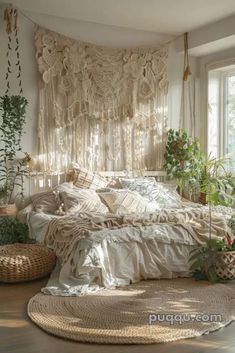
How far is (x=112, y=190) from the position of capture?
490 centimetres

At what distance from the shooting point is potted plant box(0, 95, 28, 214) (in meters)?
4.53

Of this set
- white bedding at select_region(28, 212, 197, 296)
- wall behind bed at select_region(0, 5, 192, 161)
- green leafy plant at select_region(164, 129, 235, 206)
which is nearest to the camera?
white bedding at select_region(28, 212, 197, 296)

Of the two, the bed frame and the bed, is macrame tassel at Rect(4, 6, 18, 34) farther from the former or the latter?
the bed

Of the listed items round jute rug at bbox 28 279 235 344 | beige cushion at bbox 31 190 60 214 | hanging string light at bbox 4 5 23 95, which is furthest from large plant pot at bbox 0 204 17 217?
round jute rug at bbox 28 279 235 344

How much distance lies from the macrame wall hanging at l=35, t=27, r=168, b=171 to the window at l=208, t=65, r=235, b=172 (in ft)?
2.14

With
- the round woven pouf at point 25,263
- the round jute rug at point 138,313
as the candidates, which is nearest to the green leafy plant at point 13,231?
the round woven pouf at point 25,263

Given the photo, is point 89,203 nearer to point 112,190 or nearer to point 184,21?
point 112,190

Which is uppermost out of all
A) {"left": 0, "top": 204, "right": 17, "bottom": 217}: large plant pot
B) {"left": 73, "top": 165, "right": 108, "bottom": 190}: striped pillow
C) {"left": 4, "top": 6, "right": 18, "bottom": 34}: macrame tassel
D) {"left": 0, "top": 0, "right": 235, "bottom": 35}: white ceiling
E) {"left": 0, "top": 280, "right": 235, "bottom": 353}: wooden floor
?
{"left": 0, "top": 0, "right": 235, "bottom": 35}: white ceiling

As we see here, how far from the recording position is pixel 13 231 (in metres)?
4.47

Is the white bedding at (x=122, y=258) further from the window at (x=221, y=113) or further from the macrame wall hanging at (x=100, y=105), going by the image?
the window at (x=221, y=113)

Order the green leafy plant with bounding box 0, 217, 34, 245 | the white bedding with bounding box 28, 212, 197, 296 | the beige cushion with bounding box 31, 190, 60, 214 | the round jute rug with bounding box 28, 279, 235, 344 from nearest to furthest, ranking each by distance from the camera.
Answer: the round jute rug with bounding box 28, 279, 235, 344 < the white bedding with bounding box 28, 212, 197, 296 < the green leafy plant with bounding box 0, 217, 34, 245 < the beige cushion with bounding box 31, 190, 60, 214

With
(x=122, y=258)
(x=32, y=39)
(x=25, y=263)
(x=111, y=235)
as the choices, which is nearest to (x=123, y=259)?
(x=122, y=258)

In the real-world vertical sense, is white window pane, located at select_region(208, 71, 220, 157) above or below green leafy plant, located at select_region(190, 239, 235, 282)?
above

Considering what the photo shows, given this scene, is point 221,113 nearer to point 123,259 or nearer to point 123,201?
point 123,201
